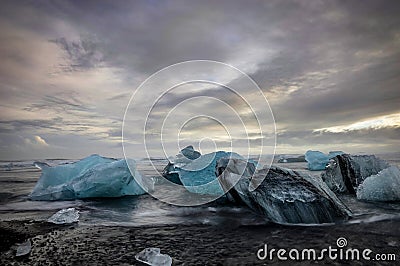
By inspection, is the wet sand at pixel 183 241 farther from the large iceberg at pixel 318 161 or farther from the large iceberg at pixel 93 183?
the large iceberg at pixel 318 161

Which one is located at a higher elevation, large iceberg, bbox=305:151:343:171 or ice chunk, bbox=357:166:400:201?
large iceberg, bbox=305:151:343:171

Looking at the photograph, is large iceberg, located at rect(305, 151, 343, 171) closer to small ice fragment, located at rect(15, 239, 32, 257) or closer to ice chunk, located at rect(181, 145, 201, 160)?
ice chunk, located at rect(181, 145, 201, 160)

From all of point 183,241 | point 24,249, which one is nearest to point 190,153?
point 183,241

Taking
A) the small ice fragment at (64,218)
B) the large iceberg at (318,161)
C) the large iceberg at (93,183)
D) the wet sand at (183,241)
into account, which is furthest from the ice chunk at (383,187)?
the large iceberg at (318,161)

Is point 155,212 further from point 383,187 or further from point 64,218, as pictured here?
point 383,187

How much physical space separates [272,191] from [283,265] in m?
2.08

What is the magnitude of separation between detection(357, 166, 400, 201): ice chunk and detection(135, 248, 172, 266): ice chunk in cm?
569

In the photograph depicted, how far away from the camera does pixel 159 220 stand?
4547mm

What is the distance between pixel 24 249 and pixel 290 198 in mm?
3744

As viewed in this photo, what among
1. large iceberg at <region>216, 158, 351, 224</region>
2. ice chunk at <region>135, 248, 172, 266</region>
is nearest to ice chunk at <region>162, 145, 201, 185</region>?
large iceberg at <region>216, 158, 351, 224</region>

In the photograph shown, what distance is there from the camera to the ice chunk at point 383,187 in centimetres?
600

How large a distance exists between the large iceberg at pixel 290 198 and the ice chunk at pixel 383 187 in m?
2.12

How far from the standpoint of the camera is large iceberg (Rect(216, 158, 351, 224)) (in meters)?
4.25

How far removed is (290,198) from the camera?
14.3 ft
